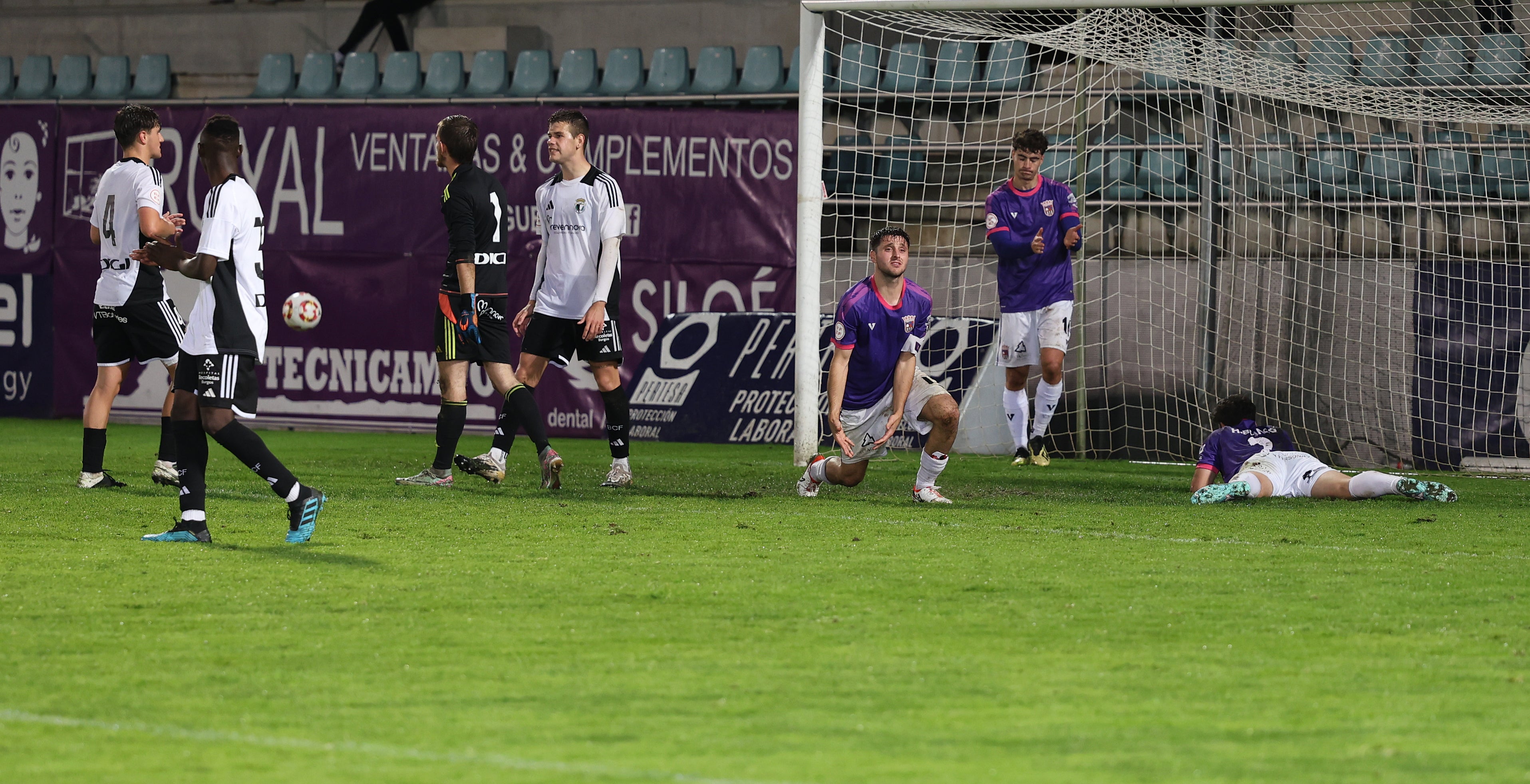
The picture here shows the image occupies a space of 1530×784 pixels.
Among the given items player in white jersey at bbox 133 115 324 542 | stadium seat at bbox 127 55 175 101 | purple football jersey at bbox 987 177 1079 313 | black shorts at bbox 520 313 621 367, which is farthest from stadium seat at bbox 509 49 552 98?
player in white jersey at bbox 133 115 324 542

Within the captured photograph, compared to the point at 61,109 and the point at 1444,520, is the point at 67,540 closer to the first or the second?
the point at 1444,520

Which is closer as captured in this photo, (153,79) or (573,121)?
(573,121)

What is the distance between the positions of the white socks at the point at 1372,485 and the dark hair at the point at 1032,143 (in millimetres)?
2987

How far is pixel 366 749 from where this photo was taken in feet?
9.99

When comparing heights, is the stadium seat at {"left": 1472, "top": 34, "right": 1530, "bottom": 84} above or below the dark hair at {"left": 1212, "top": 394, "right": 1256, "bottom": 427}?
above

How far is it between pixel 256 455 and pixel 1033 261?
5.72m

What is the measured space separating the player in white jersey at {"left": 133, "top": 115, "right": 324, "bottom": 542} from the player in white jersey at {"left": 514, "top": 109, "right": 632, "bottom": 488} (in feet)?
7.82

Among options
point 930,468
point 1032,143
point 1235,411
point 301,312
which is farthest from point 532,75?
point 1235,411

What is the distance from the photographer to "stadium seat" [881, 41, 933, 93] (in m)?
12.7

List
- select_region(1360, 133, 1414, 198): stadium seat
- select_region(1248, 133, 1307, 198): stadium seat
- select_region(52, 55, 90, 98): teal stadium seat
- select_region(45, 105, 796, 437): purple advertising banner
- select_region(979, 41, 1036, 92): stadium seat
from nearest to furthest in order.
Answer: select_region(1360, 133, 1414, 198): stadium seat → select_region(1248, 133, 1307, 198): stadium seat → select_region(979, 41, 1036, 92): stadium seat → select_region(45, 105, 796, 437): purple advertising banner → select_region(52, 55, 90, 98): teal stadium seat

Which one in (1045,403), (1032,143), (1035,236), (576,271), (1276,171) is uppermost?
(1276,171)

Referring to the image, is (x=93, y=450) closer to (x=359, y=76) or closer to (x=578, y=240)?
(x=578, y=240)

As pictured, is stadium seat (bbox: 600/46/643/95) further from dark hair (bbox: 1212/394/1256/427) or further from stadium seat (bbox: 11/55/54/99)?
dark hair (bbox: 1212/394/1256/427)

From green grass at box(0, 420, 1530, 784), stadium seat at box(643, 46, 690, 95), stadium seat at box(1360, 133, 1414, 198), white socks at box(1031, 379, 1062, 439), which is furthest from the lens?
stadium seat at box(643, 46, 690, 95)
